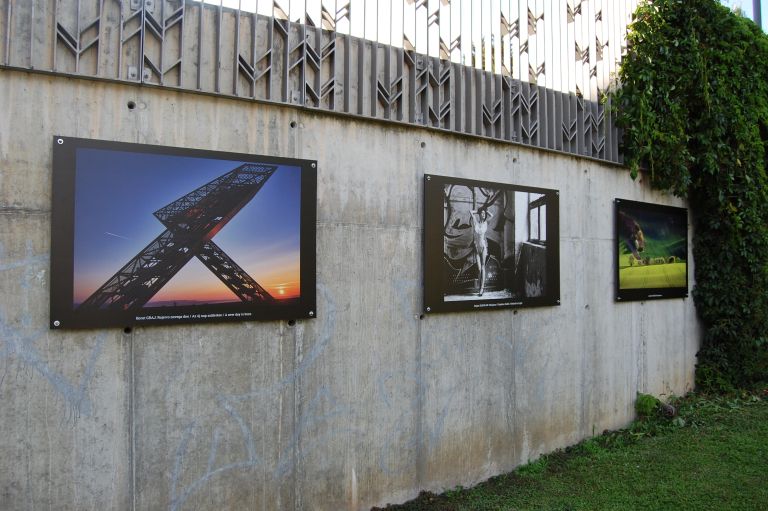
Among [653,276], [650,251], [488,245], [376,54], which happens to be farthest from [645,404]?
[376,54]

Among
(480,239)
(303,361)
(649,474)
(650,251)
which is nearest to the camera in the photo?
(303,361)

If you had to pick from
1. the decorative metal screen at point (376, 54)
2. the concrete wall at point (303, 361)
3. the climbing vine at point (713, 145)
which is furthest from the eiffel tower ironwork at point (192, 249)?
the climbing vine at point (713, 145)

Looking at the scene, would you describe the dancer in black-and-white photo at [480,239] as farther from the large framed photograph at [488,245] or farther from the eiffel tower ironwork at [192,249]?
the eiffel tower ironwork at [192,249]

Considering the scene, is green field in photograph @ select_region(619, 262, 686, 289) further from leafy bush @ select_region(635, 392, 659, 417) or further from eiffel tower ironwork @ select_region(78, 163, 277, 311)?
eiffel tower ironwork @ select_region(78, 163, 277, 311)

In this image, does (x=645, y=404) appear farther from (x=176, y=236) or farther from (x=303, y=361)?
(x=176, y=236)

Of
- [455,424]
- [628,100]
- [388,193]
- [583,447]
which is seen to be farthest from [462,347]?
Answer: [628,100]

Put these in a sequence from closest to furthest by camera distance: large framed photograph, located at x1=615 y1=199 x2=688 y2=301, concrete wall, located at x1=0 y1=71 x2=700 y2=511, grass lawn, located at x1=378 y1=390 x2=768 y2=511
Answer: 1. concrete wall, located at x1=0 y1=71 x2=700 y2=511
2. grass lawn, located at x1=378 y1=390 x2=768 y2=511
3. large framed photograph, located at x1=615 y1=199 x2=688 y2=301

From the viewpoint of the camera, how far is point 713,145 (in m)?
7.52

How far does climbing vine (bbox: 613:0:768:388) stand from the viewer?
7082mm

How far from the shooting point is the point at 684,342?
778 centimetres

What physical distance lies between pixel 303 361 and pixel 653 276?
16.4 ft

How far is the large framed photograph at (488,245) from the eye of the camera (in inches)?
193

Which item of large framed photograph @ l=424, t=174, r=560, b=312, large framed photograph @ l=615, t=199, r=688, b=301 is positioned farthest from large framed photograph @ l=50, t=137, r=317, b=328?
large framed photograph @ l=615, t=199, r=688, b=301

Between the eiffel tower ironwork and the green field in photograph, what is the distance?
15.0 ft
